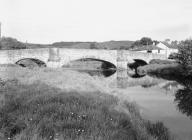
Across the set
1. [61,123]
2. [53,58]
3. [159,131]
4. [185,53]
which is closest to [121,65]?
[53,58]

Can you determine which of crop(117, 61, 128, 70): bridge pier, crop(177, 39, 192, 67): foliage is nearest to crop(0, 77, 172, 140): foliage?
crop(177, 39, 192, 67): foliage

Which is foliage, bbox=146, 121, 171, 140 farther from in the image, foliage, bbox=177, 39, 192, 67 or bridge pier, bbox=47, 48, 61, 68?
bridge pier, bbox=47, 48, 61, 68

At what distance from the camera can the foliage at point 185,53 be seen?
22.5 m

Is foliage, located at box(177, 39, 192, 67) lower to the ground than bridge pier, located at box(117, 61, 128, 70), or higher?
higher

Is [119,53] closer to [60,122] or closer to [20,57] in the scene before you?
[20,57]

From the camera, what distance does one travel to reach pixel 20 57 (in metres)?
32.0

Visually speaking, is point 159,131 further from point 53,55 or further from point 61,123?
point 53,55

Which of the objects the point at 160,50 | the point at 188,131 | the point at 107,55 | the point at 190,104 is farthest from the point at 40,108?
the point at 160,50

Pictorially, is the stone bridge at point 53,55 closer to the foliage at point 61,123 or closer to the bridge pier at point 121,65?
the bridge pier at point 121,65

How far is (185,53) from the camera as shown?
2303 centimetres

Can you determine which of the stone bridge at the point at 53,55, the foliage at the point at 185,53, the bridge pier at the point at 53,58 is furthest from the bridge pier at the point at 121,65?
the foliage at the point at 185,53

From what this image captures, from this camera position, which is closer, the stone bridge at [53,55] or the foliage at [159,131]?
the foliage at [159,131]

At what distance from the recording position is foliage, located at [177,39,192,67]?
22484mm

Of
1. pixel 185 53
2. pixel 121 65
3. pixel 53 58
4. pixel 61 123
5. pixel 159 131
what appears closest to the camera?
pixel 61 123
